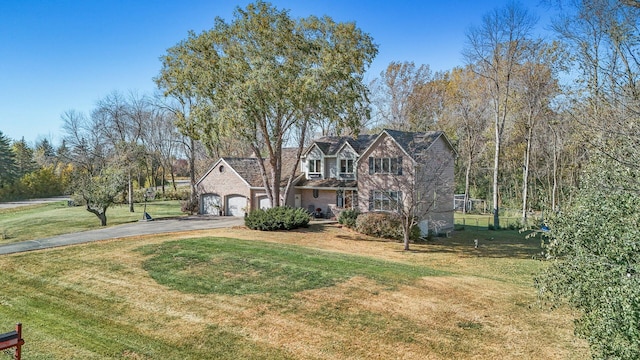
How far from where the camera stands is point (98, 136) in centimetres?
4809

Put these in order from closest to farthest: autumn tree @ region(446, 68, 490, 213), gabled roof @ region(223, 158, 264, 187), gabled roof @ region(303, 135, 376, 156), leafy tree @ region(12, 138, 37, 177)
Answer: gabled roof @ region(303, 135, 376, 156)
gabled roof @ region(223, 158, 264, 187)
autumn tree @ region(446, 68, 490, 213)
leafy tree @ region(12, 138, 37, 177)

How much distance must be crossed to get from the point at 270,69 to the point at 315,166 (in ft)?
40.6

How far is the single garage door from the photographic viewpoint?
36938 mm

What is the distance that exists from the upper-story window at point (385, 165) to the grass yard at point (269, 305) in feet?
30.3

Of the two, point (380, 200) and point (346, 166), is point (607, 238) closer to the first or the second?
point (380, 200)

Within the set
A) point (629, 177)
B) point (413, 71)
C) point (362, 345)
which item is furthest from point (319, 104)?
point (413, 71)

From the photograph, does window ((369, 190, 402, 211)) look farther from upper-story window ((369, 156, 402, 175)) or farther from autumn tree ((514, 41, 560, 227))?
autumn tree ((514, 41, 560, 227))

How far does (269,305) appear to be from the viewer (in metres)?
13.5

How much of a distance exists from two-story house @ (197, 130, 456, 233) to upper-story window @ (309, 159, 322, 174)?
3cm

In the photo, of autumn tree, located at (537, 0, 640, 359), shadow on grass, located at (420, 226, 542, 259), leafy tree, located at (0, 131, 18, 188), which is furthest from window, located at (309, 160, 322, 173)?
leafy tree, located at (0, 131, 18, 188)

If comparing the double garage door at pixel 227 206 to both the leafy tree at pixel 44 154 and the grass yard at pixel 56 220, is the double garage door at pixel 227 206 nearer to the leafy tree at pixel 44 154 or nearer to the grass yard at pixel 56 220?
the grass yard at pixel 56 220

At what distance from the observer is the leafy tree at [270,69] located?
2548 cm

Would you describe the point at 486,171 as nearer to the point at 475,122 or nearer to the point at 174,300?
the point at 475,122

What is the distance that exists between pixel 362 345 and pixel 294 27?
2193 centimetres
